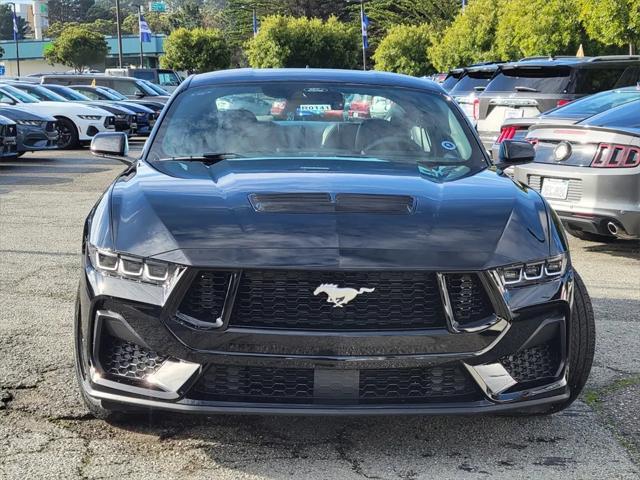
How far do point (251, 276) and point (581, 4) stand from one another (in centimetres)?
2535

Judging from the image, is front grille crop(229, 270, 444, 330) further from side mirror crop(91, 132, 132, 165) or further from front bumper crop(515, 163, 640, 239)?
front bumper crop(515, 163, 640, 239)

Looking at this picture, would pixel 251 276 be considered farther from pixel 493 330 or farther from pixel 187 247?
pixel 493 330

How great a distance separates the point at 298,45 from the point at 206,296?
57622mm

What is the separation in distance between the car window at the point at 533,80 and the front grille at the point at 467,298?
998 centimetres

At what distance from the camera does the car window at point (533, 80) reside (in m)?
12.8

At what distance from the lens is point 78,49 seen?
79.4 metres

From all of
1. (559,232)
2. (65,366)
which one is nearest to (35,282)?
(65,366)

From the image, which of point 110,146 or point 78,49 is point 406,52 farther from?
point 110,146

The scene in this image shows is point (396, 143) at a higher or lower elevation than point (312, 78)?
lower

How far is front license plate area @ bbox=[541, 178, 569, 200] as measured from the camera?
7738mm

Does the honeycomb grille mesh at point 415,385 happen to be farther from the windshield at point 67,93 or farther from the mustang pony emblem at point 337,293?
the windshield at point 67,93

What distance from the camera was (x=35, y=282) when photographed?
6.67 meters

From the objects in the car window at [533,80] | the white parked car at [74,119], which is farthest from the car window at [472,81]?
the white parked car at [74,119]

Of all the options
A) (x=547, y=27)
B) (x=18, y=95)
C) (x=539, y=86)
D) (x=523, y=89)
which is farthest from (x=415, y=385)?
(x=547, y=27)
